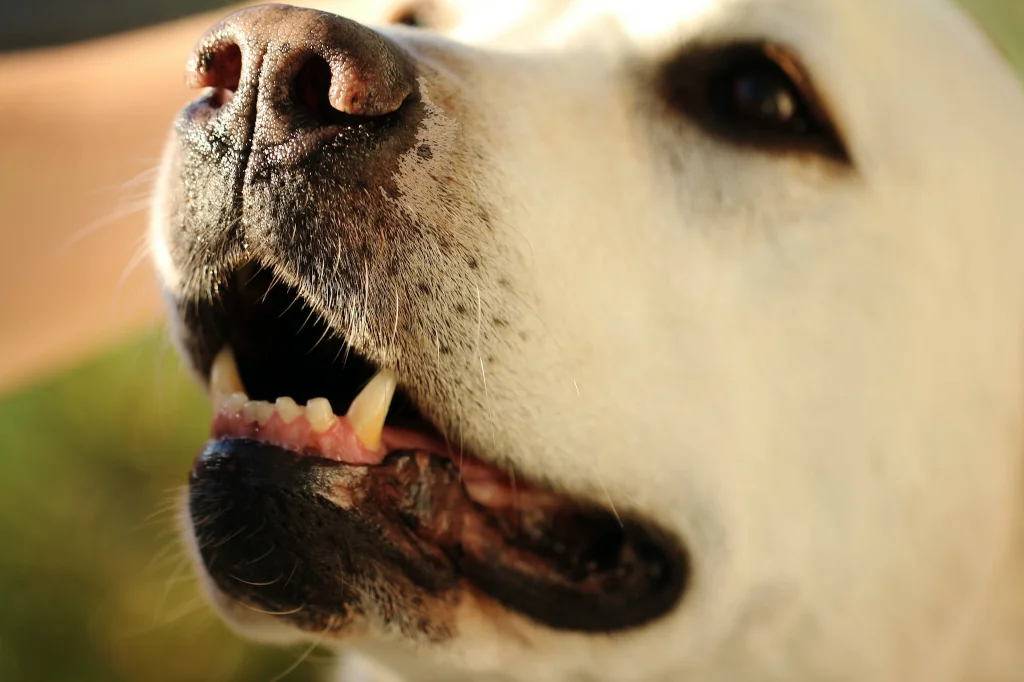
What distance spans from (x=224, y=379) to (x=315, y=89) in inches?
17.7

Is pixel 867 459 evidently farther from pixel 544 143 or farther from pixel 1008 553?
pixel 544 143

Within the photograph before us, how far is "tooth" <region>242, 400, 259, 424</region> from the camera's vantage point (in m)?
1.26

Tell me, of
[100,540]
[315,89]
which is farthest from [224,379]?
[100,540]

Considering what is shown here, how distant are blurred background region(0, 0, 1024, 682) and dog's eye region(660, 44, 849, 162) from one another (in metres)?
1.76

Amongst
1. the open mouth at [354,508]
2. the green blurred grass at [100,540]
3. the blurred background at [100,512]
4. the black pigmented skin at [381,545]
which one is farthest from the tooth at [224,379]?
the green blurred grass at [100,540]

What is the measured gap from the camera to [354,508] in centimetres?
121

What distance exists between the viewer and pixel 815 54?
4.88ft

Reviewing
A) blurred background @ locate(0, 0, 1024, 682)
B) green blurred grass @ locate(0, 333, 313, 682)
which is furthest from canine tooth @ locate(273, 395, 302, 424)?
green blurred grass @ locate(0, 333, 313, 682)

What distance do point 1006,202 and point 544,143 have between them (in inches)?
33.3

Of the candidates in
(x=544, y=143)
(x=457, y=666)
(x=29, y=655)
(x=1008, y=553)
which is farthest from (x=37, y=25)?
(x=1008, y=553)

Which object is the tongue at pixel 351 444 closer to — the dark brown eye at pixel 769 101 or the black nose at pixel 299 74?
the black nose at pixel 299 74

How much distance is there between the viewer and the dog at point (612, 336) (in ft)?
3.92

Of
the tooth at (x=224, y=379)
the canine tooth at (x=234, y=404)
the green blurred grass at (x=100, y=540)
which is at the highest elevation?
the canine tooth at (x=234, y=404)

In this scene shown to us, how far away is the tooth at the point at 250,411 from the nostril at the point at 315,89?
386 millimetres
